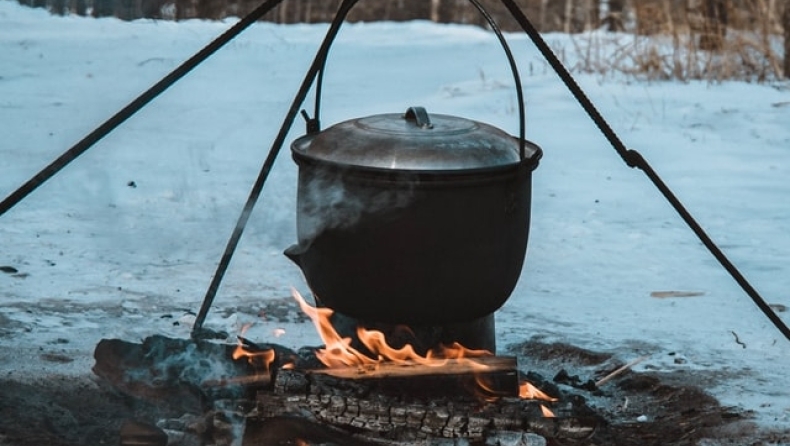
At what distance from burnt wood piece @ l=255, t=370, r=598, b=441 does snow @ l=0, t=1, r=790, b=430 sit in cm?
86

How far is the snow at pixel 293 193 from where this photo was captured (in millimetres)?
4484

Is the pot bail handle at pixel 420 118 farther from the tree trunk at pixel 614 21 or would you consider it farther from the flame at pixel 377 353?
the tree trunk at pixel 614 21

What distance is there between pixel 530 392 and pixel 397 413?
572mm

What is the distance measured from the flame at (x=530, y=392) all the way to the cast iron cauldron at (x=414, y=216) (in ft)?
0.97

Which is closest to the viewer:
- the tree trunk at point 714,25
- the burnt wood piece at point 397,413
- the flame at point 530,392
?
the burnt wood piece at point 397,413

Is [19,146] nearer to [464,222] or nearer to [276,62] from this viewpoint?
[276,62]

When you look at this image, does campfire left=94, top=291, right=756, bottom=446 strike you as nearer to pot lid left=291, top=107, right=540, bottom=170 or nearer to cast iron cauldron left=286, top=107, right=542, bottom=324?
cast iron cauldron left=286, top=107, right=542, bottom=324

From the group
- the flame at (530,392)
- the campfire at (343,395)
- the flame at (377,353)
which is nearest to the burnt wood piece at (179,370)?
the campfire at (343,395)

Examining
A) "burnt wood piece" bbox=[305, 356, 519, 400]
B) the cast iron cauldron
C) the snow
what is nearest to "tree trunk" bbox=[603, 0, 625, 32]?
the snow

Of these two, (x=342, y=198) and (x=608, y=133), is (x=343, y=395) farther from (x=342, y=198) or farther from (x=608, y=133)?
(x=608, y=133)

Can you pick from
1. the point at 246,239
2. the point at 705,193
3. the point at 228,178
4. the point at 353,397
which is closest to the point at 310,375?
the point at 353,397

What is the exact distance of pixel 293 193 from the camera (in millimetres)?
6387

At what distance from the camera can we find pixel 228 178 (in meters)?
6.75

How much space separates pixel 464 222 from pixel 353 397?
1.95 ft
